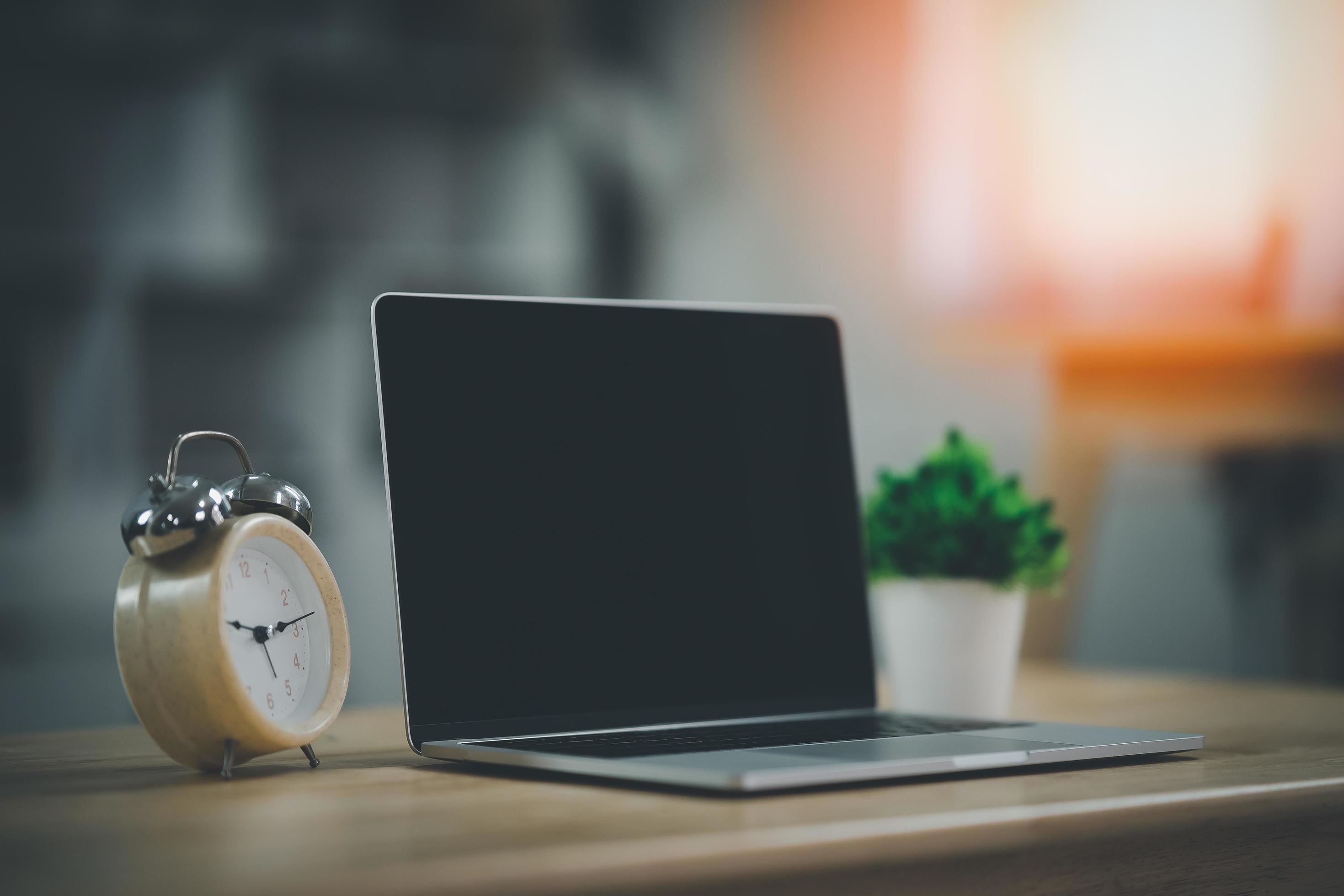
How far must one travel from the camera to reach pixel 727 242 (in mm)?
2281

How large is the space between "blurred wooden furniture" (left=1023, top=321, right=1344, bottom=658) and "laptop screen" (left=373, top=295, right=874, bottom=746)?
0.80 metres

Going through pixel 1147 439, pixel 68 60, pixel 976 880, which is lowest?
pixel 976 880

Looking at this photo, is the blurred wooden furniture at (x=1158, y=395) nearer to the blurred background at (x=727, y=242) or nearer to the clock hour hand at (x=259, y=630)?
the blurred background at (x=727, y=242)

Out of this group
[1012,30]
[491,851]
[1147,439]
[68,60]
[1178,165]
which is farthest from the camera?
[1147,439]

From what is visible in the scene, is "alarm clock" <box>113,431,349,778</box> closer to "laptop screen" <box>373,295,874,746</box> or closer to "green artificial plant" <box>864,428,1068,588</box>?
"laptop screen" <box>373,295,874,746</box>

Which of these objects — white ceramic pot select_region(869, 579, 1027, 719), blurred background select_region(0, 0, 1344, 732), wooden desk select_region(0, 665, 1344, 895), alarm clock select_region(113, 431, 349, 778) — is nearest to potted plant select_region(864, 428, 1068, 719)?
white ceramic pot select_region(869, 579, 1027, 719)

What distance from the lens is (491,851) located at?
0.43 m

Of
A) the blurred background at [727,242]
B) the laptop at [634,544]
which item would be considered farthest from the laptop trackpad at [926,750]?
the blurred background at [727,242]

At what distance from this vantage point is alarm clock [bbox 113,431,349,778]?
0.60m

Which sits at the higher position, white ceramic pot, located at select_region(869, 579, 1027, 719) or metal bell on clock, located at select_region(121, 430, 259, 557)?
metal bell on clock, located at select_region(121, 430, 259, 557)

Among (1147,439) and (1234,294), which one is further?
(1147,439)

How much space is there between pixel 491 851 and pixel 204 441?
1804mm

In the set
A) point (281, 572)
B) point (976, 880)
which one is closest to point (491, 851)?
point (976, 880)

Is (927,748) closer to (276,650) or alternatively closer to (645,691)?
(645,691)
